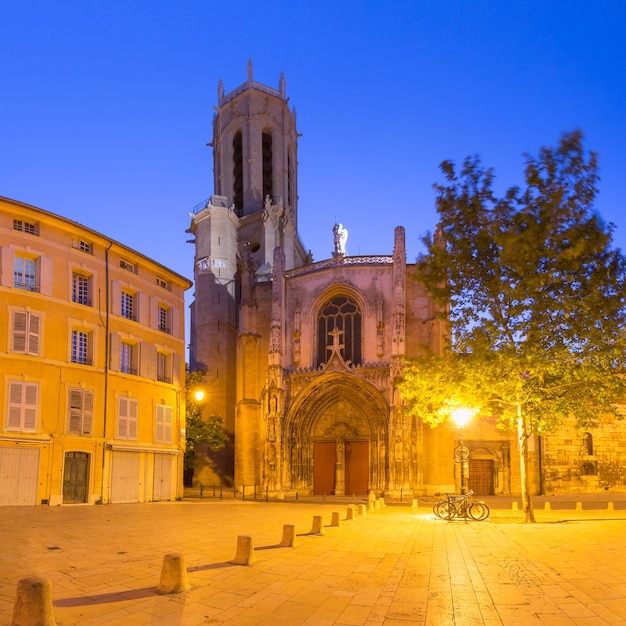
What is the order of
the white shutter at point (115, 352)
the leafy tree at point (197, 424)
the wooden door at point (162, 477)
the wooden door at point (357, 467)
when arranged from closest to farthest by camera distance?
the white shutter at point (115, 352) < the wooden door at point (162, 477) < the leafy tree at point (197, 424) < the wooden door at point (357, 467)

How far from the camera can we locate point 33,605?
596 centimetres

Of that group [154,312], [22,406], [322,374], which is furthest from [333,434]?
[22,406]

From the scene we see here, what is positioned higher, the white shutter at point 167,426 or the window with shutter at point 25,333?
the window with shutter at point 25,333

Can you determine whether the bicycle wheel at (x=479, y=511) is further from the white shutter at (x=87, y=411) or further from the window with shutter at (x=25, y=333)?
the window with shutter at (x=25, y=333)

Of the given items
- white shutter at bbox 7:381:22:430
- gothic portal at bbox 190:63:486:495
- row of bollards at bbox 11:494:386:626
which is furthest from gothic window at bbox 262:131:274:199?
row of bollards at bbox 11:494:386:626

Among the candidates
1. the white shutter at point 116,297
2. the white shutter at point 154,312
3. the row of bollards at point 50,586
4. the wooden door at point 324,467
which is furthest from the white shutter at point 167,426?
the row of bollards at point 50,586

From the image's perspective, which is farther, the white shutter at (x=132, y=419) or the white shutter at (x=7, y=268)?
the white shutter at (x=132, y=419)

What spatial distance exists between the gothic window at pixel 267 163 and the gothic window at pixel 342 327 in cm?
1691

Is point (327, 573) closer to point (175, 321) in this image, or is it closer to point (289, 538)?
point (289, 538)

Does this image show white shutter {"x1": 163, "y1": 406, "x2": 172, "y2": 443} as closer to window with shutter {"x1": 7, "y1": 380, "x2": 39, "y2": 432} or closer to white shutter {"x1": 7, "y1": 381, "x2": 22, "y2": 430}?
window with shutter {"x1": 7, "y1": 380, "x2": 39, "y2": 432}

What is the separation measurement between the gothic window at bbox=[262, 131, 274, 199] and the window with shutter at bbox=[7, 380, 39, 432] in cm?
3203

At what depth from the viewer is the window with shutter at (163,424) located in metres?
27.6

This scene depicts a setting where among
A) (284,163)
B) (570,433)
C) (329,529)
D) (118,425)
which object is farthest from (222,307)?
(329,529)

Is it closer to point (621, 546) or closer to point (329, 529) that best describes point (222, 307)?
point (329, 529)
